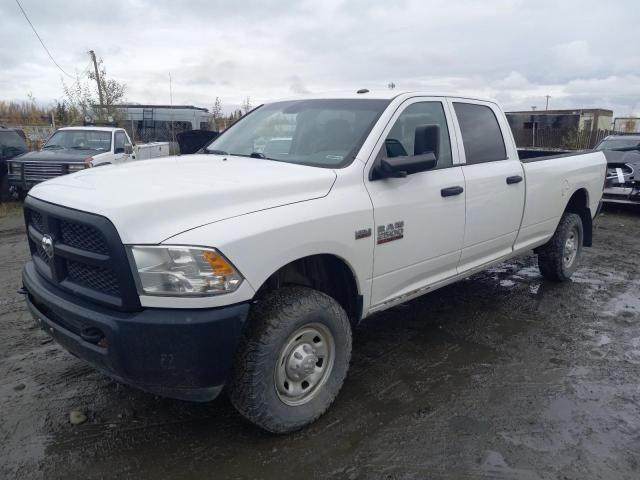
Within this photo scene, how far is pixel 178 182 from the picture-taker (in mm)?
2883

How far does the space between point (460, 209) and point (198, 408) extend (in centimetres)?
235

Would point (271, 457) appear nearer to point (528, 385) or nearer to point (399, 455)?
point (399, 455)

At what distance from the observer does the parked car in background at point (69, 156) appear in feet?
36.2

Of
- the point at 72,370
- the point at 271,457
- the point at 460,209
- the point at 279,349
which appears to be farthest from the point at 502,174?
the point at 72,370

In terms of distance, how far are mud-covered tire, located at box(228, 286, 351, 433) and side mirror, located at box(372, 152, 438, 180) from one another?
89 cm

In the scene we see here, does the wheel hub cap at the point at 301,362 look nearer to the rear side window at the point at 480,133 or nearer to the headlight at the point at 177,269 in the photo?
the headlight at the point at 177,269

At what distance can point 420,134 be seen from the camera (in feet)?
11.1

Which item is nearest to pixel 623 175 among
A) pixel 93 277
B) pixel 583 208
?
pixel 583 208

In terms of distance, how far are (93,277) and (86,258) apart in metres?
0.12

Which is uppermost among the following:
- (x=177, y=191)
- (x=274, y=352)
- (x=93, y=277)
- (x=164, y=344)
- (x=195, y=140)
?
(x=195, y=140)

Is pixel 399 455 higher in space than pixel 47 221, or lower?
lower

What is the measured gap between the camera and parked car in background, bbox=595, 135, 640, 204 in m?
10.2

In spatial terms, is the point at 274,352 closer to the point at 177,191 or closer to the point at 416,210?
the point at 177,191

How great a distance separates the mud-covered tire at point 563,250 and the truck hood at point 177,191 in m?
3.60
